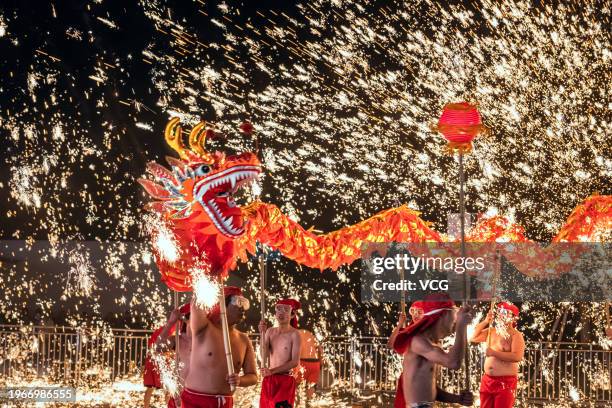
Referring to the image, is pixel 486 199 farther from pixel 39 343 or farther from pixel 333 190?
pixel 39 343

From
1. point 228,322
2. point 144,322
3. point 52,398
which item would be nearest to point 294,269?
point 144,322

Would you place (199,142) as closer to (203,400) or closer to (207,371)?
(207,371)

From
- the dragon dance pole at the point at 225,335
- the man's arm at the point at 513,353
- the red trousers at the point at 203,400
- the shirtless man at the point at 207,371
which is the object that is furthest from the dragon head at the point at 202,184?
the man's arm at the point at 513,353

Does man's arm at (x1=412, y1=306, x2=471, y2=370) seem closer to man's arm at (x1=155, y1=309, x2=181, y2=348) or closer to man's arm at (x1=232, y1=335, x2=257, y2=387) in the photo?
man's arm at (x1=232, y1=335, x2=257, y2=387)

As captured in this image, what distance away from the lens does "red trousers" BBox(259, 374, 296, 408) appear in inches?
322

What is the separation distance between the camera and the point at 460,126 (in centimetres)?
682

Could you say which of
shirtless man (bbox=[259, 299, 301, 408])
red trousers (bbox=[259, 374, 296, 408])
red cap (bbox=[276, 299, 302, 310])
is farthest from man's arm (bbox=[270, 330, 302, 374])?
red cap (bbox=[276, 299, 302, 310])

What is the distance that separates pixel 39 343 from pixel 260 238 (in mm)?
7776

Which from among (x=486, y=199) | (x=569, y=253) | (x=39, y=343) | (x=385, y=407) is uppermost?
(x=486, y=199)

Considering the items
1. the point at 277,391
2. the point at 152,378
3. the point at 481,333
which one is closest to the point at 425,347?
the point at 277,391

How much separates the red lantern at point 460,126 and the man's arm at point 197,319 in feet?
7.96

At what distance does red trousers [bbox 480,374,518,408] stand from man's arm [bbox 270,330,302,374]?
84.2 inches

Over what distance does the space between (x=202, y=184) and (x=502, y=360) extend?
4296mm

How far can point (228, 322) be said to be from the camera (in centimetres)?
615
